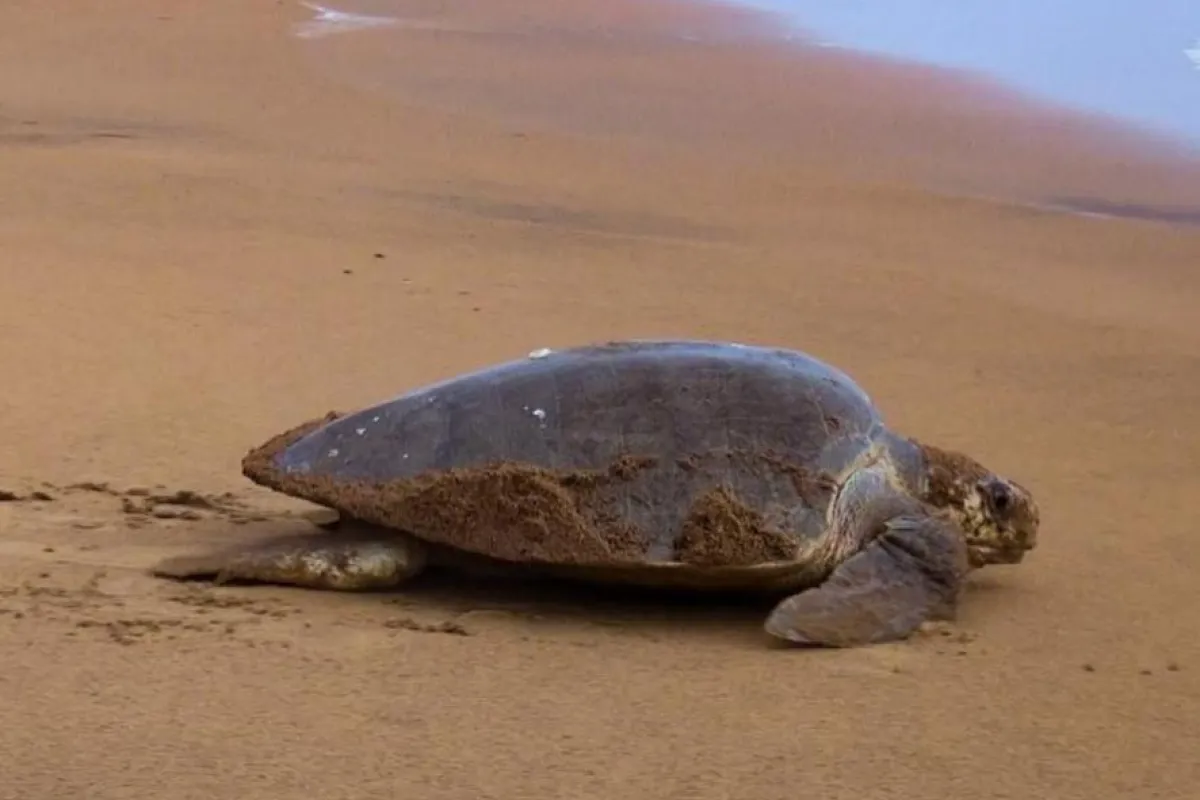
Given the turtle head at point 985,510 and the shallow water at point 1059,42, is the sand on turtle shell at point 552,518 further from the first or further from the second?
the shallow water at point 1059,42

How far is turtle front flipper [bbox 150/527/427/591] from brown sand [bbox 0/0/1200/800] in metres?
0.05

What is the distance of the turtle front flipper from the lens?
145 inches

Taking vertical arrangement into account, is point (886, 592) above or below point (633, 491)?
below

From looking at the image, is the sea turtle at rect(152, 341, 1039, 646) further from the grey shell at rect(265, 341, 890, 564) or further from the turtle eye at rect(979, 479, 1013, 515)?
the turtle eye at rect(979, 479, 1013, 515)

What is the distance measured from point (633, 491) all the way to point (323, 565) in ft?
2.09

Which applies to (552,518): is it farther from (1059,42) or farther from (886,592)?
(1059,42)

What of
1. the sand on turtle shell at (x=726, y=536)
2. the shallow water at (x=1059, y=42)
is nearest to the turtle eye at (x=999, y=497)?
the sand on turtle shell at (x=726, y=536)

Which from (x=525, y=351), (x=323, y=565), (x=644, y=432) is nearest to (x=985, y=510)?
(x=644, y=432)

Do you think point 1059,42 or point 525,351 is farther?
point 1059,42

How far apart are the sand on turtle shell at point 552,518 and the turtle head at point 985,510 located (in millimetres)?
573

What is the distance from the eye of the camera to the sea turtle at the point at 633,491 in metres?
3.62

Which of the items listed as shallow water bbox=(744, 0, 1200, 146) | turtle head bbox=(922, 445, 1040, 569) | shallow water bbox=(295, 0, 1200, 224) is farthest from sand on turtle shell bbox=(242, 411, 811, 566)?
shallow water bbox=(744, 0, 1200, 146)

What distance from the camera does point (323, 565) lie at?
3709 mm

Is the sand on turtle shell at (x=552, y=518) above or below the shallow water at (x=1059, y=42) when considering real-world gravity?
below
